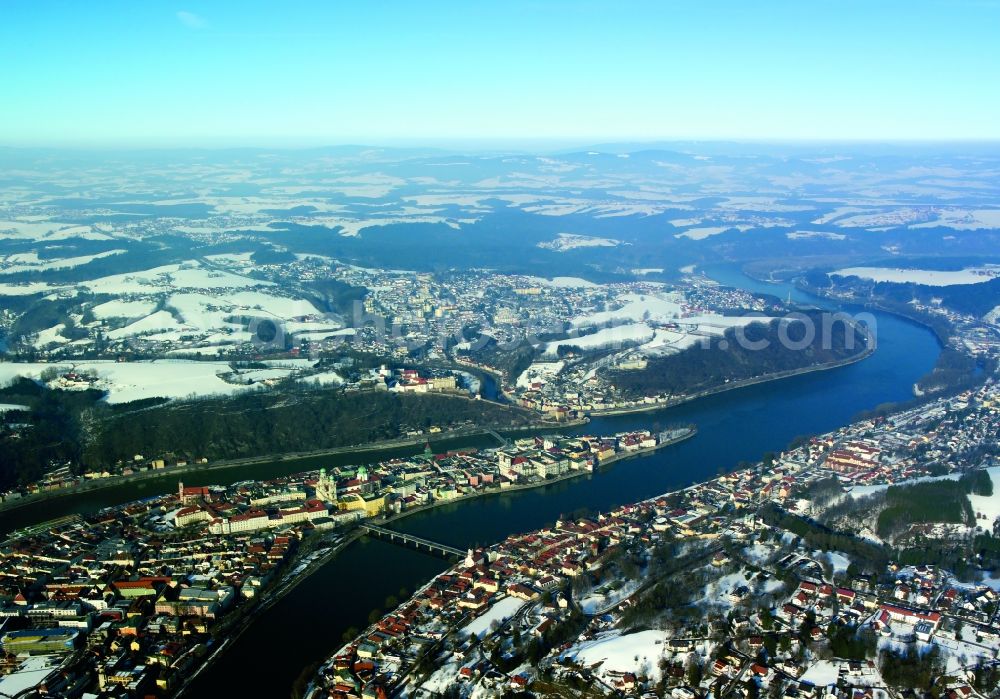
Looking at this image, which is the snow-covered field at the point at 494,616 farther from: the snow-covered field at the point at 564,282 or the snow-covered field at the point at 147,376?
the snow-covered field at the point at 564,282

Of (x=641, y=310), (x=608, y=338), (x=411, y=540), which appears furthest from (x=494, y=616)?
(x=641, y=310)

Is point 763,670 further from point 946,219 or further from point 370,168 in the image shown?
point 370,168

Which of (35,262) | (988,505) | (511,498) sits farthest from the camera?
(35,262)

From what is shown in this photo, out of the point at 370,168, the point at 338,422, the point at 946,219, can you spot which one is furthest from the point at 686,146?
the point at 338,422

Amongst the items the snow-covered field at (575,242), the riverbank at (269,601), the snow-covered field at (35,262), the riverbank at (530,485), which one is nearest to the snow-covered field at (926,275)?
the snow-covered field at (575,242)

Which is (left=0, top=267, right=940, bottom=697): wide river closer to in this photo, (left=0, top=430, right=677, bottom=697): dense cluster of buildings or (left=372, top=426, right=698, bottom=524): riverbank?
(left=372, top=426, right=698, bottom=524): riverbank

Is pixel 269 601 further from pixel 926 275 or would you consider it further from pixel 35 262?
pixel 926 275

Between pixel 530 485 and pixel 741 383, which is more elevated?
pixel 530 485

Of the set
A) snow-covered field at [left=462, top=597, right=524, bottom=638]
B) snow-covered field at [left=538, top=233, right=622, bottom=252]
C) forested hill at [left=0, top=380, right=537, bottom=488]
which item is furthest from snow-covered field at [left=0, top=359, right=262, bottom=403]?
snow-covered field at [left=538, top=233, right=622, bottom=252]
